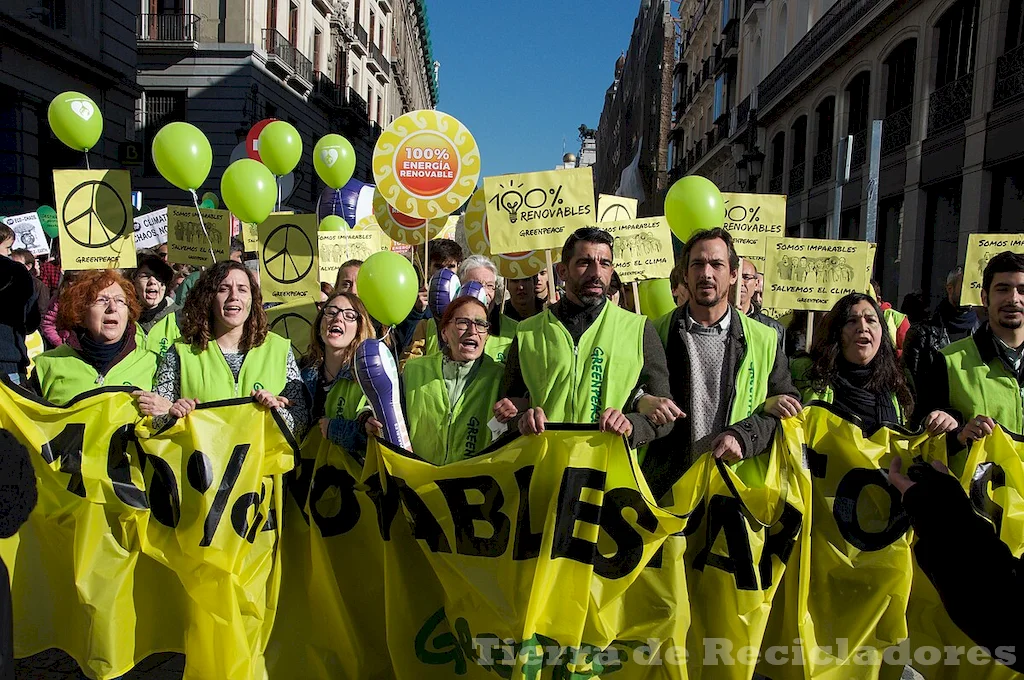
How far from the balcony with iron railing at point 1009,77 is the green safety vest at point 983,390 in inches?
405

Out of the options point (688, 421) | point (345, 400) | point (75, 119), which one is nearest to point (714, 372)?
point (688, 421)

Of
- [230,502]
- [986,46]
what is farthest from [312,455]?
[986,46]

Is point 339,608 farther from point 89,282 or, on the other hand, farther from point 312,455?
point 89,282

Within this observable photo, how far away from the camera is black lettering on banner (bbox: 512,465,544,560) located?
290 centimetres

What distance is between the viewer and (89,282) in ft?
11.8

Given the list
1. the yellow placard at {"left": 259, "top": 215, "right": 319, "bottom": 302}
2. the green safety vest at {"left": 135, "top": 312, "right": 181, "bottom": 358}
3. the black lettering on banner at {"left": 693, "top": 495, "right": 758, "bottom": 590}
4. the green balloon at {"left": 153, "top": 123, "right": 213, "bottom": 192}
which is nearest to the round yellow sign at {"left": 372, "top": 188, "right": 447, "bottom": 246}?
the yellow placard at {"left": 259, "top": 215, "right": 319, "bottom": 302}

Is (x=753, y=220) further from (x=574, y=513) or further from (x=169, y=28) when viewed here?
(x=169, y=28)

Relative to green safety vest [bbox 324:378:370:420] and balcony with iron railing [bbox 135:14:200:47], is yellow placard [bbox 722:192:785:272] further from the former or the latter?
balcony with iron railing [bbox 135:14:200:47]

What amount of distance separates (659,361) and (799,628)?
1.21m

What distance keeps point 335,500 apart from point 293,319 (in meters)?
2.29

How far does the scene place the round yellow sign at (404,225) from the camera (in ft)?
21.1

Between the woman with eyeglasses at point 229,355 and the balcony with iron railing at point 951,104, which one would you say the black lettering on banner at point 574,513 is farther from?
the balcony with iron railing at point 951,104

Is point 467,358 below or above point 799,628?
above

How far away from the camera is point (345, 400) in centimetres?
335
